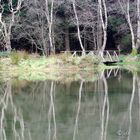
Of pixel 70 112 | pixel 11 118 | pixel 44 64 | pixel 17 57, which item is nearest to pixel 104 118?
pixel 70 112

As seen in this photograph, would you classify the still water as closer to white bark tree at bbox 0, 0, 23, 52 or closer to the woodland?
white bark tree at bbox 0, 0, 23, 52

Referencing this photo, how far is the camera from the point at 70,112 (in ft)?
44.8

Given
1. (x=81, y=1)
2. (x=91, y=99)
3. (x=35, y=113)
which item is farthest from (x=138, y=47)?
(x=35, y=113)

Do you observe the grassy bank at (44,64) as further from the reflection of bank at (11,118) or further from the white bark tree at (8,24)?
the reflection of bank at (11,118)

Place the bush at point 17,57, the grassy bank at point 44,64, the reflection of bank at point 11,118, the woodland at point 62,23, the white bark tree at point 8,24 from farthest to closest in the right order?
the woodland at point 62,23 → the white bark tree at point 8,24 → the bush at point 17,57 → the grassy bank at point 44,64 → the reflection of bank at point 11,118

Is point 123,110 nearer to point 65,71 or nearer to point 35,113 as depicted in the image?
point 35,113

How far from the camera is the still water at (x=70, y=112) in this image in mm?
10531

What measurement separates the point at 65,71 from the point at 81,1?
16.6m

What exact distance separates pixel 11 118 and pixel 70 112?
1949 mm

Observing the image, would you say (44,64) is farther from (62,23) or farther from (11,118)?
(11,118)

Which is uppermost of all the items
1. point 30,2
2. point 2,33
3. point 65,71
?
point 30,2

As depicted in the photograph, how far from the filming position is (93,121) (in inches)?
479

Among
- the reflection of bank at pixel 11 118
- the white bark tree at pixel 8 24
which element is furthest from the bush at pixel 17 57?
the reflection of bank at pixel 11 118

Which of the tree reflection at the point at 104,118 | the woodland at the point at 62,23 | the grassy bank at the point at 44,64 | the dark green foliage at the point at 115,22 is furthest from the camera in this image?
the dark green foliage at the point at 115,22
